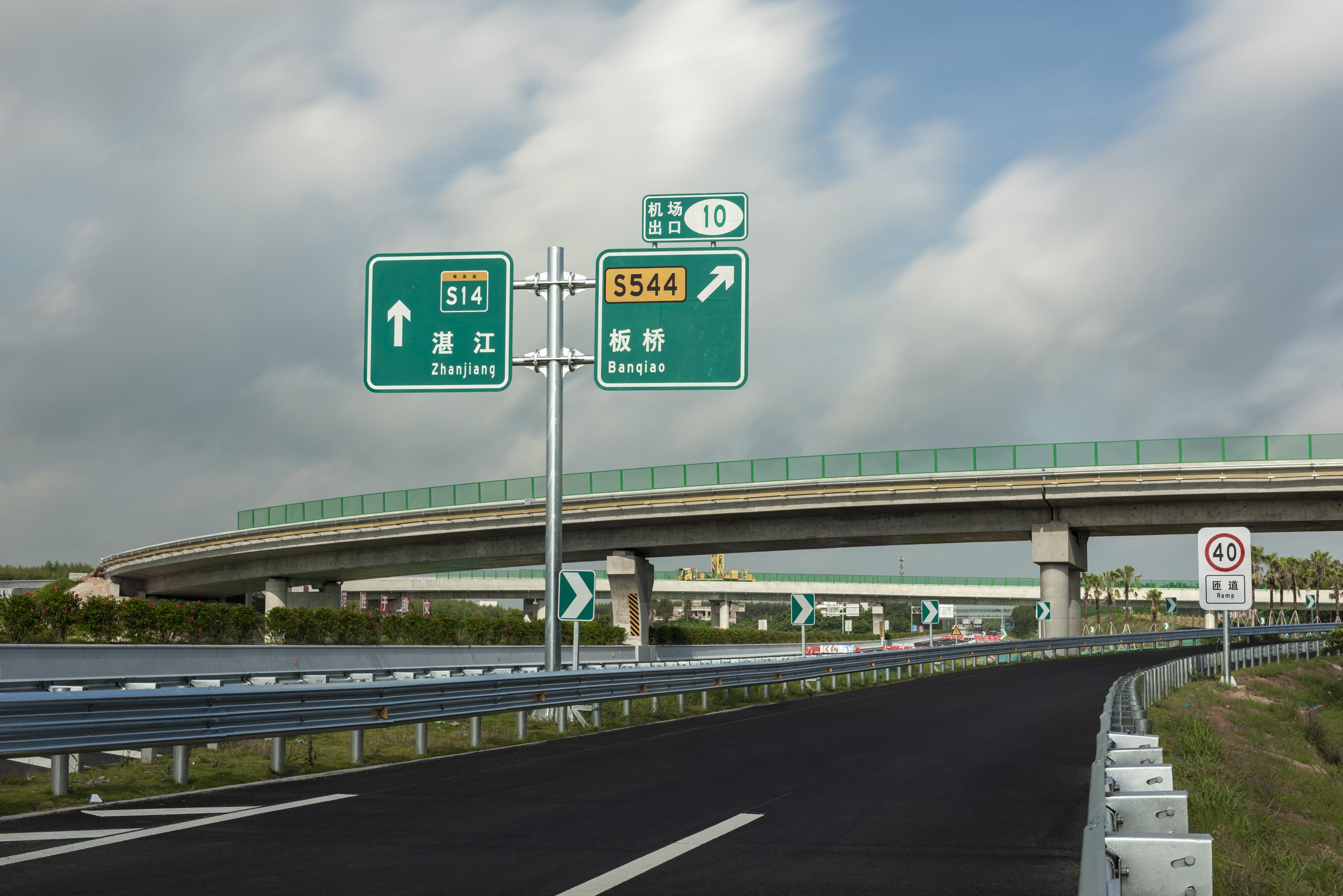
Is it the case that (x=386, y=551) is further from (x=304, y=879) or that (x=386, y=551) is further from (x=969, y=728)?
(x=304, y=879)

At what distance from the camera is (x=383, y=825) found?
28.0ft

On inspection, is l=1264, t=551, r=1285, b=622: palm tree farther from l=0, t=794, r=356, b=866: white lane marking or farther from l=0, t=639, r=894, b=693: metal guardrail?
l=0, t=794, r=356, b=866: white lane marking

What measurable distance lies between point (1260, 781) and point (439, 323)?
44.5 ft

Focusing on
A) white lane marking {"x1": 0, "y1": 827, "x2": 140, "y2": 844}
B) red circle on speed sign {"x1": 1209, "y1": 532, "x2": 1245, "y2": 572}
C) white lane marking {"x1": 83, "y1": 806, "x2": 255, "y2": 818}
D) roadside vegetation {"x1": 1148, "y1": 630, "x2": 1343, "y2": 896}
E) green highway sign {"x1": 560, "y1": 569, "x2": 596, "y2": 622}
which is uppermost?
red circle on speed sign {"x1": 1209, "y1": 532, "x2": 1245, "y2": 572}

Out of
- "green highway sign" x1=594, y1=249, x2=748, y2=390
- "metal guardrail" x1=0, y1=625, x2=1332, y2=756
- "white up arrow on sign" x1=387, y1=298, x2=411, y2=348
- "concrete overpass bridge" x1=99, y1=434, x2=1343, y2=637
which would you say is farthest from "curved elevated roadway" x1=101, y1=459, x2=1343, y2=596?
"green highway sign" x1=594, y1=249, x2=748, y2=390

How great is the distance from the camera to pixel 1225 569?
23.2 metres

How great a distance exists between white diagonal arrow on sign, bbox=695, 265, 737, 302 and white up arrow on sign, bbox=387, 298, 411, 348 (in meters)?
4.86

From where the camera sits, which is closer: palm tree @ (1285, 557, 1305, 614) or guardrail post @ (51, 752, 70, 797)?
guardrail post @ (51, 752, 70, 797)

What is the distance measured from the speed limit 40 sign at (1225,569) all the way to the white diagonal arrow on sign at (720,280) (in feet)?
35.6

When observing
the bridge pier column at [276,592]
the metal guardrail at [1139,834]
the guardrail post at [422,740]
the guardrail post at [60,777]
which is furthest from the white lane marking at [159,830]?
the bridge pier column at [276,592]

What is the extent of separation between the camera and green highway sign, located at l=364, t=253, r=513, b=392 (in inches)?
764

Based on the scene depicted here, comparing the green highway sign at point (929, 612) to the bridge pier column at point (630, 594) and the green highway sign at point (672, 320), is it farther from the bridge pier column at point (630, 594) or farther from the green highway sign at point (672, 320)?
the green highway sign at point (672, 320)

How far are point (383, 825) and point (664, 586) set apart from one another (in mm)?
97147

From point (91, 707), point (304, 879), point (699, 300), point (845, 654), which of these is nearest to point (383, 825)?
point (304, 879)
